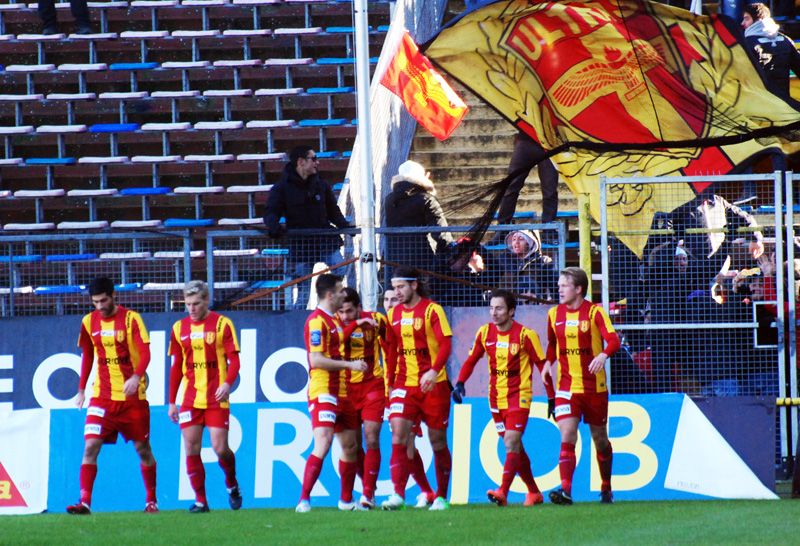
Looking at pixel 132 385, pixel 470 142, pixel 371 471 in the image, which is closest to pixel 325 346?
pixel 371 471

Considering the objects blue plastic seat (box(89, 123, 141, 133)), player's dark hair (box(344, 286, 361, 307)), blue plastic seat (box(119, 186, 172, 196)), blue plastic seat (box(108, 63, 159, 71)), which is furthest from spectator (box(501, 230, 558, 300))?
blue plastic seat (box(108, 63, 159, 71))

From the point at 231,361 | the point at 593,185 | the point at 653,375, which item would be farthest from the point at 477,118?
the point at 231,361

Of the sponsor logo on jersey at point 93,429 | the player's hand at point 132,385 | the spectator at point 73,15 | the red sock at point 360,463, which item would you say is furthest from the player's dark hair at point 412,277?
the spectator at point 73,15

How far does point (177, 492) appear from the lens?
479 inches

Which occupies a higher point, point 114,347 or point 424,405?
point 114,347

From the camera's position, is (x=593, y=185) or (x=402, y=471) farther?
(x=593, y=185)

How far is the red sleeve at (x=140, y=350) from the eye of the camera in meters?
11.4

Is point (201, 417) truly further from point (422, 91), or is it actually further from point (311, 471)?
point (422, 91)

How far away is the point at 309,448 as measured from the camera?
12.3 meters

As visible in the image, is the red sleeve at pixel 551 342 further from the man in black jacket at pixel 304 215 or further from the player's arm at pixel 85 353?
the player's arm at pixel 85 353

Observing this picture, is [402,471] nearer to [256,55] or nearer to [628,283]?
[628,283]

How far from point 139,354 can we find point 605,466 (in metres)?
4.06

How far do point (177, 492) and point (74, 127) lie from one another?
8.56 meters

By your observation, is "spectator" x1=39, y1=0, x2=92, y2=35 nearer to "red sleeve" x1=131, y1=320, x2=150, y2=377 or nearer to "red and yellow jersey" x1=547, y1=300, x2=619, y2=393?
"red sleeve" x1=131, y1=320, x2=150, y2=377
